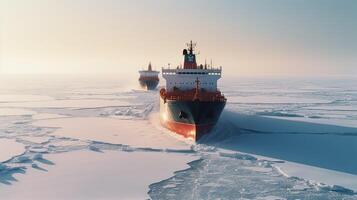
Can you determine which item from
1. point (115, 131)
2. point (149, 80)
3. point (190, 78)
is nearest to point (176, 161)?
point (115, 131)

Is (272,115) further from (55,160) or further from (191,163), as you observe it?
(55,160)

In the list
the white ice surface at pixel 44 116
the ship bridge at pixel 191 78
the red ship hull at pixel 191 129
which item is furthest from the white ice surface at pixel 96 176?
the white ice surface at pixel 44 116

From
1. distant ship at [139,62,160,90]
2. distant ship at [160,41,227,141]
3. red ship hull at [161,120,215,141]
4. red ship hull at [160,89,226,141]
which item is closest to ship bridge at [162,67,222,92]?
distant ship at [160,41,227,141]

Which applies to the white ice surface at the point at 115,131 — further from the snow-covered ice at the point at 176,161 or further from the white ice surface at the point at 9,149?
the white ice surface at the point at 9,149

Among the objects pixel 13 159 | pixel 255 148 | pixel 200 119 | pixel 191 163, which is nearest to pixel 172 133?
pixel 200 119

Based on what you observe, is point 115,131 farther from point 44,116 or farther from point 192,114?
point 44,116
